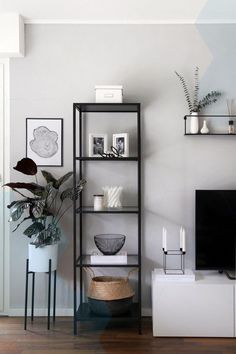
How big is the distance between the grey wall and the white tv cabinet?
0.38 metres

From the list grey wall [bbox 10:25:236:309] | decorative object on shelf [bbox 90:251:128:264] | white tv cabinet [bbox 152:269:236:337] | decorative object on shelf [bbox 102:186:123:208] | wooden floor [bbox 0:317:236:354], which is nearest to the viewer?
wooden floor [bbox 0:317:236:354]

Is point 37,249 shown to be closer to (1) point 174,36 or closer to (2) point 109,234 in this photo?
(2) point 109,234

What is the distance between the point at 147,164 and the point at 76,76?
937 millimetres

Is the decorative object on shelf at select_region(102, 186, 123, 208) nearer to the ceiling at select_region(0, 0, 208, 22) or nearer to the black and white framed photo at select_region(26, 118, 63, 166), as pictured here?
the black and white framed photo at select_region(26, 118, 63, 166)

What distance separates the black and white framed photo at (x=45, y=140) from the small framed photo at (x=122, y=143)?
1.51 feet

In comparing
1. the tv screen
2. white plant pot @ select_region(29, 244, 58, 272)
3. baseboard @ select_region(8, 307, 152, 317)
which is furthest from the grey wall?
baseboard @ select_region(8, 307, 152, 317)

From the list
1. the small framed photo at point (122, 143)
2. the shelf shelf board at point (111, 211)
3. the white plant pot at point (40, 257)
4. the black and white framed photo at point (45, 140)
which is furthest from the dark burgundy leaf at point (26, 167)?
the small framed photo at point (122, 143)

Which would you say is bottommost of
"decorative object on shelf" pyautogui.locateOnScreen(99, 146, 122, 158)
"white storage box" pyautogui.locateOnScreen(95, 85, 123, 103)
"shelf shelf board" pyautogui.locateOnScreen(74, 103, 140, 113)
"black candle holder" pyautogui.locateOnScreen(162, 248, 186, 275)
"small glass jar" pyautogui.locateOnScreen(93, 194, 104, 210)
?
"black candle holder" pyautogui.locateOnScreen(162, 248, 186, 275)

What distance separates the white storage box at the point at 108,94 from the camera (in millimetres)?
2971

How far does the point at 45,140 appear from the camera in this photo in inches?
126

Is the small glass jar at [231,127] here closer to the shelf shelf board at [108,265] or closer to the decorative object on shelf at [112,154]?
the decorative object on shelf at [112,154]

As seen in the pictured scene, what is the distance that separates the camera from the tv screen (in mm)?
3006

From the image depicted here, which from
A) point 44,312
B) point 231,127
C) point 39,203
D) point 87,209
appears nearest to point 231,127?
point 231,127

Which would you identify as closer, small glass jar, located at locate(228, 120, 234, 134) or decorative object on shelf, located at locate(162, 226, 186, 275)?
decorative object on shelf, located at locate(162, 226, 186, 275)
